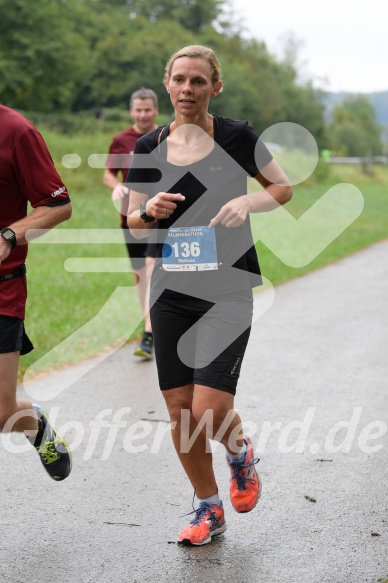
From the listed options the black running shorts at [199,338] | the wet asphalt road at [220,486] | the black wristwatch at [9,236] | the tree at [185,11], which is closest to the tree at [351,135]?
the tree at [185,11]

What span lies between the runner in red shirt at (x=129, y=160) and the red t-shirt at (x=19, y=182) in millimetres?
4097

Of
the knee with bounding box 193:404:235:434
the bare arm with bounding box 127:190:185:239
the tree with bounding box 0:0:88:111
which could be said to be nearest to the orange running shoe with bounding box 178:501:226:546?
the knee with bounding box 193:404:235:434

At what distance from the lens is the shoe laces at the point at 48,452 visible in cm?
477

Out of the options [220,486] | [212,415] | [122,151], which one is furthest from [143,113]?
[212,415]

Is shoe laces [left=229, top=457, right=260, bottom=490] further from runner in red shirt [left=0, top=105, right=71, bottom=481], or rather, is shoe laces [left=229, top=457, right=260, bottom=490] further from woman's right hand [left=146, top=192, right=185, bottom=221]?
woman's right hand [left=146, top=192, right=185, bottom=221]

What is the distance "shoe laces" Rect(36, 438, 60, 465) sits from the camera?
4773mm

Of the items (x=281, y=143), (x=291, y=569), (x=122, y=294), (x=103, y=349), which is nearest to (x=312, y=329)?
(x=103, y=349)

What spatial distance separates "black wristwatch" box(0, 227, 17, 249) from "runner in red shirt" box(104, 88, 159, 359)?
168 inches

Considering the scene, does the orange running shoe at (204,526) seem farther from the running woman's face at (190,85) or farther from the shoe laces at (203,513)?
the running woman's face at (190,85)

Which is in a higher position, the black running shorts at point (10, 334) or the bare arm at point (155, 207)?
the bare arm at point (155, 207)

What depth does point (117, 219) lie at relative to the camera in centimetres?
2355

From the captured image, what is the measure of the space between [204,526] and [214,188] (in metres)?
1.46

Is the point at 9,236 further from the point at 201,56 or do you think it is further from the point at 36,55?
the point at 36,55

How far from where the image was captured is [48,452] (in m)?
4.78
